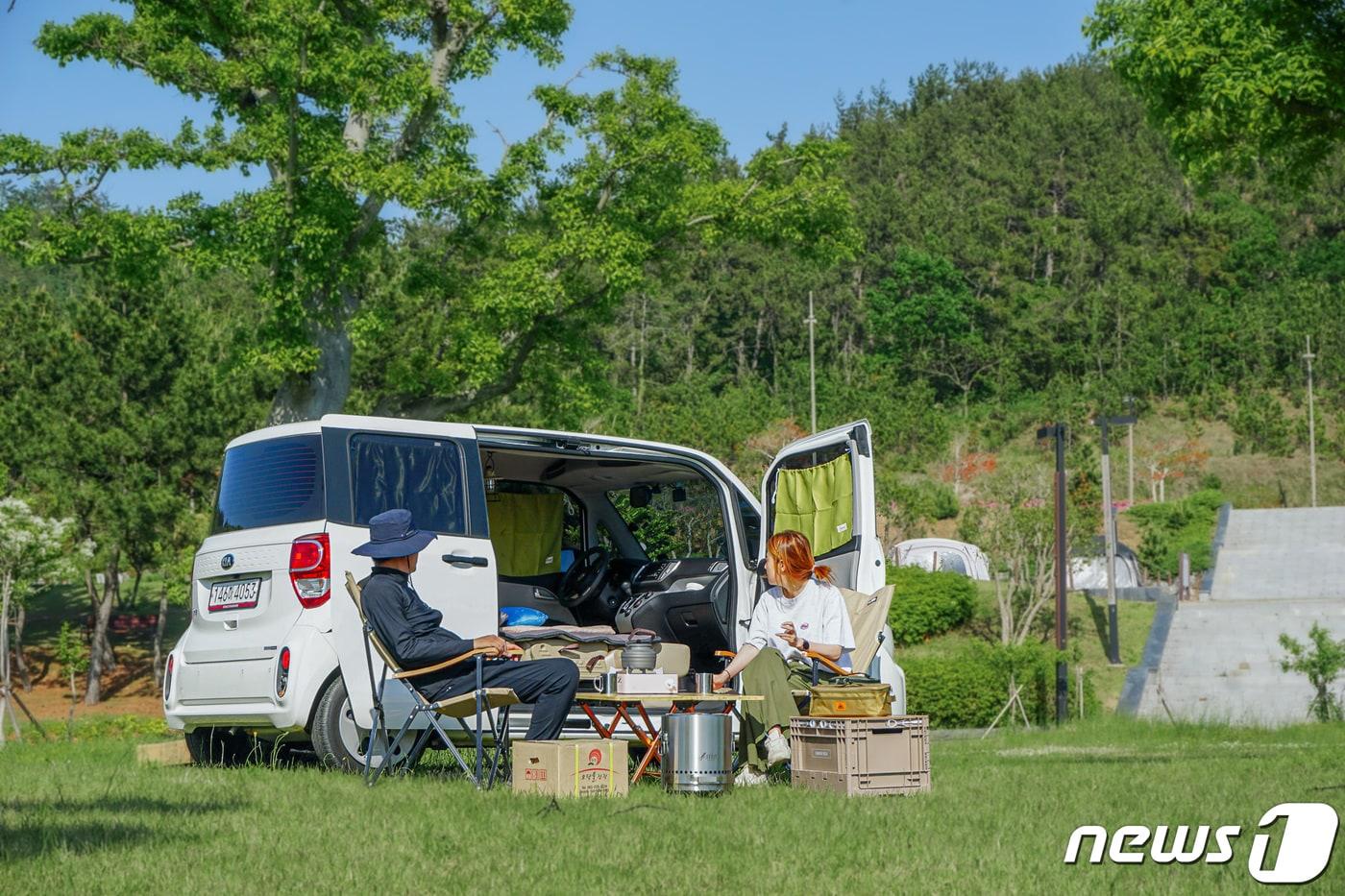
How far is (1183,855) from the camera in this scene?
5.08 metres

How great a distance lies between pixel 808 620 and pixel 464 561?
6.17ft

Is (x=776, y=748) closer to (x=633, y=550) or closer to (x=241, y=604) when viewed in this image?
(x=241, y=604)

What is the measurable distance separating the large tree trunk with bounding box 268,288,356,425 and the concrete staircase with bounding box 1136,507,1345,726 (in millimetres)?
10627

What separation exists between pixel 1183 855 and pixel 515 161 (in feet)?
55.8

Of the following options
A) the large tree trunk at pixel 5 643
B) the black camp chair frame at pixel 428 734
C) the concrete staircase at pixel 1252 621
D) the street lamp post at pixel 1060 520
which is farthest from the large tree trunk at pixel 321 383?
the street lamp post at pixel 1060 520

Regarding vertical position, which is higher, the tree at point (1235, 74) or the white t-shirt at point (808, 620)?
the tree at point (1235, 74)

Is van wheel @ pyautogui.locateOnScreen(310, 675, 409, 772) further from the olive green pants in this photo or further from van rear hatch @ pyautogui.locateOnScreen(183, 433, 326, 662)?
the olive green pants

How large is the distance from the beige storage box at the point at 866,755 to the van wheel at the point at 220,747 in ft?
11.2

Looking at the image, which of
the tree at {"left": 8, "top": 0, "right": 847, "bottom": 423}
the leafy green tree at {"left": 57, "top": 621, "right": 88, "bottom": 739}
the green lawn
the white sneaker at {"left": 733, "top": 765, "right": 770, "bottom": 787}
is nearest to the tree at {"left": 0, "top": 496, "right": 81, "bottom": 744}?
the leafy green tree at {"left": 57, "top": 621, "right": 88, "bottom": 739}

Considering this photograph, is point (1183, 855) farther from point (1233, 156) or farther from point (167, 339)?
point (167, 339)

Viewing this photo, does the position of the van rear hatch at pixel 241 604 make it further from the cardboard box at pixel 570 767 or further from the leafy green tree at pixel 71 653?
the leafy green tree at pixel 71 653

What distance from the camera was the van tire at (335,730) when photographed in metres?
7.92

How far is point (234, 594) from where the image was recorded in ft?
27.1

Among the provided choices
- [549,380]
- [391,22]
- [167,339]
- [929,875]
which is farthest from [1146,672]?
[929,875]
